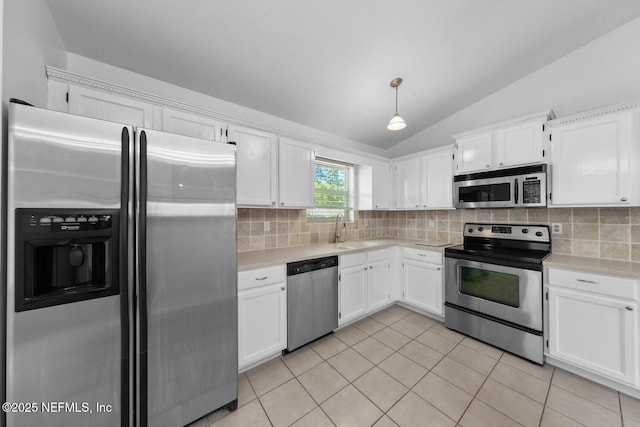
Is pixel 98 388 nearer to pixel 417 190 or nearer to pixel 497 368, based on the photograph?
pixel 497 368

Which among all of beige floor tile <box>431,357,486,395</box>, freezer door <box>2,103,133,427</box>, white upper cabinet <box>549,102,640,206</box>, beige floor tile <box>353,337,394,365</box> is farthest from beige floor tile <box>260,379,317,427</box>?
white upper cabinet <box>549,102,640,206</box>

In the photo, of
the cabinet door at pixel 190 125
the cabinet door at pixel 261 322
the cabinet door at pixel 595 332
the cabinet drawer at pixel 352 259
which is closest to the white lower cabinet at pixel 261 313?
the cabinet door at pixel 261 322

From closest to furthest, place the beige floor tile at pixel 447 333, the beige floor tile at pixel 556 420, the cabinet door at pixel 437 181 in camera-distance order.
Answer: the beige floor tile at pixel 556 420, the beige floor tile at pixel 447 333, the cabinet door at pixel 437 181

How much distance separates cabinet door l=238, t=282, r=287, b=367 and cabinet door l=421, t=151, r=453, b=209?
92.2 inches

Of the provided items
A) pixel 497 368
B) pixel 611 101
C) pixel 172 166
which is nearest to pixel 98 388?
pixel 172 166

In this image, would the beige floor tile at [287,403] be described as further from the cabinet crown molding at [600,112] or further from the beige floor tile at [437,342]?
the cabinet crown molding at [600,112]

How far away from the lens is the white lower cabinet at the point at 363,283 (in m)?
2.59

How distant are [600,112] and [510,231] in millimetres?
1294

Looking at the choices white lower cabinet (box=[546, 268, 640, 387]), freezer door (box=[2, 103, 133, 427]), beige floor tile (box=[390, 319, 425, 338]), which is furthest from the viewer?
beige floor tile (box=[390, 319, 425, 338])

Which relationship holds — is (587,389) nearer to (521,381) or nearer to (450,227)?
(521,381)

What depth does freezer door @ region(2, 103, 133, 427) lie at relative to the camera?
0.95 metres

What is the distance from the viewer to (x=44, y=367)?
3.28ft

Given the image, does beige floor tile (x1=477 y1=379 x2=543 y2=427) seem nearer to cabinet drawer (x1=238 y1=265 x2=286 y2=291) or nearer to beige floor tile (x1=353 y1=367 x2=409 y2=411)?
beige floor tile (x1=353 y1=367 x2=409 y2=411)

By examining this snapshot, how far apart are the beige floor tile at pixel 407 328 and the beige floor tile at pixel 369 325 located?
16 centimetres
